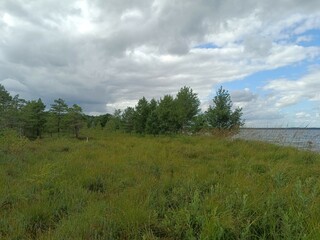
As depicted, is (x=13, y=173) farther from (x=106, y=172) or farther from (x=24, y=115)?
(x=24, y=115)

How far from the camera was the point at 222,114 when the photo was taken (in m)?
23.8

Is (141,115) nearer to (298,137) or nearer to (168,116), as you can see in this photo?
(168,116)

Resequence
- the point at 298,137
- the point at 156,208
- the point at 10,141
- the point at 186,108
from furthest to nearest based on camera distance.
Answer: the point at 186,108 → the point at 298,137 → the point at 10,141 → the point at 156,208

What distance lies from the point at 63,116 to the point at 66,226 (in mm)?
30416

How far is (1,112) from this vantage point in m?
25.0

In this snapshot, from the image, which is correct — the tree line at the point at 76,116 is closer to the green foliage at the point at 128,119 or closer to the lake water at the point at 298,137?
the green foliage at the point at 128,119

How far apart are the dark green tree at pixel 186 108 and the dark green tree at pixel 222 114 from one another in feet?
21.1

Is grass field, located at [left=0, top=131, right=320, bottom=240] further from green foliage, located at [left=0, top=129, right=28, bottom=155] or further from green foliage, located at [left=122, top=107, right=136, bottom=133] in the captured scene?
green foliage, located at [left=122, top=107, right=136, bottom=133]

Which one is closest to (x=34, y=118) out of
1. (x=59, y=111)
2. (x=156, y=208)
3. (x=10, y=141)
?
(x=59, y=111)

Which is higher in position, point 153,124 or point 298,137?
point 153,124

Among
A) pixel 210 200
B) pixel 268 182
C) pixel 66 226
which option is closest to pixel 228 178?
pixel 268 182

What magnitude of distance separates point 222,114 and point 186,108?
27.0 feet

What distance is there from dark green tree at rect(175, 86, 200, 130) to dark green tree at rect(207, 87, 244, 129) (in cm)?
643

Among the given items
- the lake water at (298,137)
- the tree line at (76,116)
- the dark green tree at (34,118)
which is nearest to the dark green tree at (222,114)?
the tree line at (76,116)
